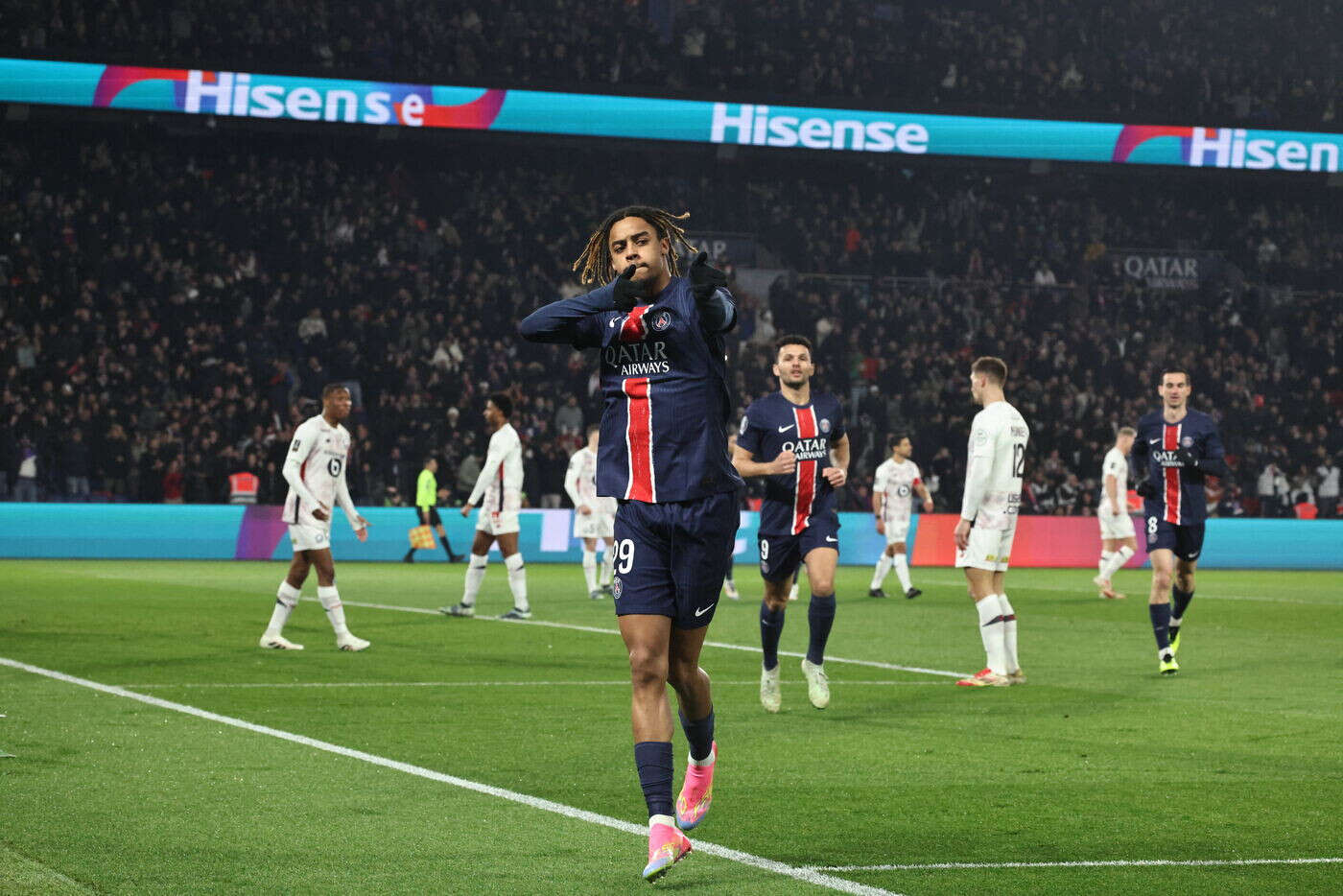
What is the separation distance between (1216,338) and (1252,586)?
49.5ft

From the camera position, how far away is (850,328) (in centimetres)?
3906

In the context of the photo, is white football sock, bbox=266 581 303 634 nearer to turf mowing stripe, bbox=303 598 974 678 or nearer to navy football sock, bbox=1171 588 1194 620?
turf mowing stripe, bbox=303 598 974 678

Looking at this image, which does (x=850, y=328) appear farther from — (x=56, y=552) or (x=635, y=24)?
(x=56, y=552)

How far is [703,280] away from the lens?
18.6ft

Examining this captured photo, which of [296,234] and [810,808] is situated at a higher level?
[296,234]

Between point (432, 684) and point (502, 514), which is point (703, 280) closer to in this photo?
point (432, 684)

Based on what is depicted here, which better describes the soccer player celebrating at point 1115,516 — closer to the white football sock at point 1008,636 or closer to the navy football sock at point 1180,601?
the navy football sock at point 1180,601

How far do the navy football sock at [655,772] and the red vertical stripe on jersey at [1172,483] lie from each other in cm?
901

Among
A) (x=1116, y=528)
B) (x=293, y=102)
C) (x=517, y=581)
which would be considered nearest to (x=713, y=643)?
(x=517, y=581)

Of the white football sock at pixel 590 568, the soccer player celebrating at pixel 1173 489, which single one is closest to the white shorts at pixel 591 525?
the white football sock at pixel 590 568

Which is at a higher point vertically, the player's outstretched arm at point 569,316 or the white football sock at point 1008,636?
the player's outstretched arm at point 569,316

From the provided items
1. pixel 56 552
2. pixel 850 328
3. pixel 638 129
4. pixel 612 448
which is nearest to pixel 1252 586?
pixel 850 328

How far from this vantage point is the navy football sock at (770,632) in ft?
34.8

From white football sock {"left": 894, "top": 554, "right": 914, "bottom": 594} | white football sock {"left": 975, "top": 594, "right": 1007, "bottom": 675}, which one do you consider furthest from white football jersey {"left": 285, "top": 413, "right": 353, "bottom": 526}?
white football sock {"left": 894, "top": 554, "right": 914, "bottom": 594}
